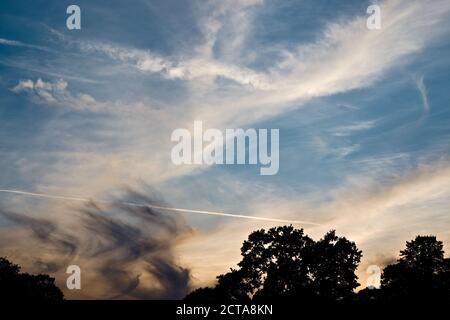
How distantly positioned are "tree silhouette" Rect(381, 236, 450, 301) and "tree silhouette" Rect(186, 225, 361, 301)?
9.55m

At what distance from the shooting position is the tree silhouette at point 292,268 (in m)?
71.8

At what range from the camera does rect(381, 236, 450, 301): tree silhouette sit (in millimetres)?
74812

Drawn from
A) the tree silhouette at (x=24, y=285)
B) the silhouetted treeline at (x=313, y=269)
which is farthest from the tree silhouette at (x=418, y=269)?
the tree silhouette at (x=24, y=285)

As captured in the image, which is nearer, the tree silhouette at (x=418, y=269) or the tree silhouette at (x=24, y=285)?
the tree silhouette at (x=24, y=285)

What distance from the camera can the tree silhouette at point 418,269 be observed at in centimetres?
7481

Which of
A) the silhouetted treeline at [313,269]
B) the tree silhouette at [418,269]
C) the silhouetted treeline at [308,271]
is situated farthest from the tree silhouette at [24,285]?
the tree silhouette at [418,269]

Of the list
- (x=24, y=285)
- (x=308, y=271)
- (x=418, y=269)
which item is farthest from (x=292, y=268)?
(x=24, y=285)

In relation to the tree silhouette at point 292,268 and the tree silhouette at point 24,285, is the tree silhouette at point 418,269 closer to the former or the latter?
the tree silhouette at point 292,268

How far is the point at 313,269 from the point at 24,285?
1993 inches

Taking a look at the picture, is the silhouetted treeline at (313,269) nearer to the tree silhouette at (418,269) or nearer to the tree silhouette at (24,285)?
the tree silhouette at (418,269)

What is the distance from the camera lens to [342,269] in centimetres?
7344

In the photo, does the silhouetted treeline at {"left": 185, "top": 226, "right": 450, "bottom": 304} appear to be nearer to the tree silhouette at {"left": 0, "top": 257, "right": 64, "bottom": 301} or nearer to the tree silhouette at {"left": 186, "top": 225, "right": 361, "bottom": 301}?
the tree silhouette at {"left": 186, "top": 225, "right": 361, "bottom": 301}

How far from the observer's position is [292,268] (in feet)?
240
